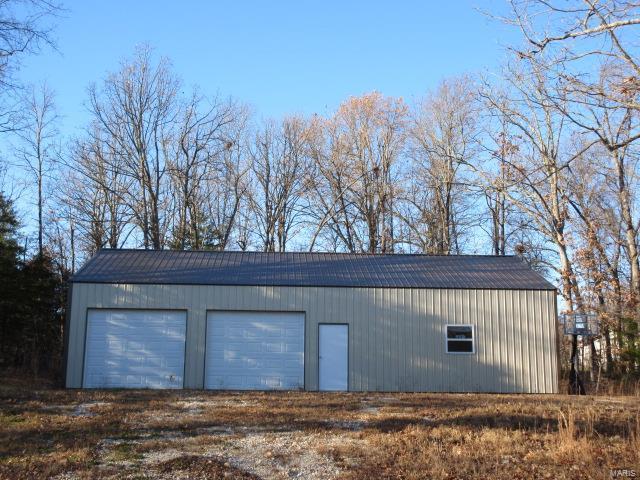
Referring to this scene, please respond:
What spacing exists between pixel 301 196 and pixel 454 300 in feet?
51.3

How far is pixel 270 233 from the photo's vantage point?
104 feet

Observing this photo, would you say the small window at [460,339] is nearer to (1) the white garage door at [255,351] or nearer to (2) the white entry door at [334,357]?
(2) the white entry door at [334,357]

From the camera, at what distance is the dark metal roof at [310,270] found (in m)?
17.4

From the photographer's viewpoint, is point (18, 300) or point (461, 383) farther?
point (18, 300)

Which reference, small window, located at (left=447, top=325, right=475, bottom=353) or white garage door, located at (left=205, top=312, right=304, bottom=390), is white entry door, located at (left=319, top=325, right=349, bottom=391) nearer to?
white garage door, located at (left=205, top=312, right=304, bottom=390)

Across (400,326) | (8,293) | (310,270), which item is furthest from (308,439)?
(8,293)

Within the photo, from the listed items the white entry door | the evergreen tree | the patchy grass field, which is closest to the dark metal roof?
the white entry door

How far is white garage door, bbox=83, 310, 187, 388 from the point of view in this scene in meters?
16.6

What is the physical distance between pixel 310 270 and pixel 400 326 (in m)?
3.13

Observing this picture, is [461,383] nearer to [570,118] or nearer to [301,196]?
[570,118]

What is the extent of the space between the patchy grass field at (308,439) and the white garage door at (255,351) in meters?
3.74

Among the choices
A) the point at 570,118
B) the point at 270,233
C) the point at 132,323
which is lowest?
the point at 132,323

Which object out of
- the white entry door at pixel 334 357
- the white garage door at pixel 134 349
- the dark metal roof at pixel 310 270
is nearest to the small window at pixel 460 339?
the dark metal roof at pixel 310 270

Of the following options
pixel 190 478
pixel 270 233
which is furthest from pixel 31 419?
pixel 270 233
